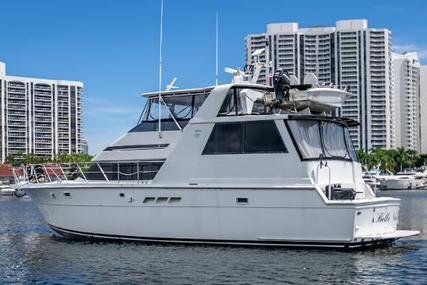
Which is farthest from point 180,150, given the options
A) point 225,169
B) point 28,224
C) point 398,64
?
point 398,64

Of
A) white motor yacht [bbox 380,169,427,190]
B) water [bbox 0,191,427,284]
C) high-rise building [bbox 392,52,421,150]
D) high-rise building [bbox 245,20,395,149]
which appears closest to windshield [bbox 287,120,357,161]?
water [bbox 0,191,427,284]

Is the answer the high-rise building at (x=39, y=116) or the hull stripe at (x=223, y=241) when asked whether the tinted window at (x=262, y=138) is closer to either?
the hull stripe at (x=223, y=241)

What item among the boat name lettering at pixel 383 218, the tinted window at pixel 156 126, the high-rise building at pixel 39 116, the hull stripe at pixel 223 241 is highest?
the high-rise building at pixel 39 116

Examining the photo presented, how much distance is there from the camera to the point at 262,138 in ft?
68.4

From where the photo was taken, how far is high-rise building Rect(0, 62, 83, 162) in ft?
478

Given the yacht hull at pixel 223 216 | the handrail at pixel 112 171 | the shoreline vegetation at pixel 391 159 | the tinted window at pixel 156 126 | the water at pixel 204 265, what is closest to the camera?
the water at pixel 204 265

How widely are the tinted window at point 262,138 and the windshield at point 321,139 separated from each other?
0.48m

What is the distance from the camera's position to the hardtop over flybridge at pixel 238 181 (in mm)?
19938

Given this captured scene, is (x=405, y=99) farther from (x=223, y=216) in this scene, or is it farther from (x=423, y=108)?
(x=223, y=216)

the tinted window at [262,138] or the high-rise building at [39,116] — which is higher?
the high-rise building at [39,116]

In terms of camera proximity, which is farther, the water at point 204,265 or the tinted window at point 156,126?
the tinted window at point 156,126

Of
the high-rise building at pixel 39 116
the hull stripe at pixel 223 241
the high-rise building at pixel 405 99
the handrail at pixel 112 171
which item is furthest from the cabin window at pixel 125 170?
the high-rise building at pixel 405 99

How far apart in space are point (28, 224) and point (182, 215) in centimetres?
1541

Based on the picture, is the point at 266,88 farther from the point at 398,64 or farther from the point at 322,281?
the point at 398,64
